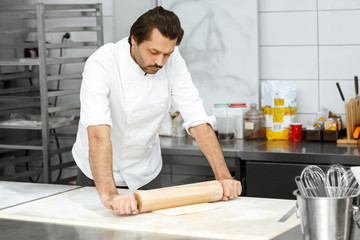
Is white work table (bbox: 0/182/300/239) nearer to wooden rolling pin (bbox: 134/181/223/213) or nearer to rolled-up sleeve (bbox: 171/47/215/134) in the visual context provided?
wooden rolling pin (bbox: 134/181/223/213)

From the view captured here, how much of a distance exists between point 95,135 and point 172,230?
60cm

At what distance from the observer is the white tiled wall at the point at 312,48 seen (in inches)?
142

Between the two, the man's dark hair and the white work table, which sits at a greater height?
the man's dark hair

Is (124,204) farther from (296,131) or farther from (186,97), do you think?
(296,131)

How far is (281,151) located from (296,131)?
41 cm

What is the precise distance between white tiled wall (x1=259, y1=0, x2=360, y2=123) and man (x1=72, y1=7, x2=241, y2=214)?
127cm

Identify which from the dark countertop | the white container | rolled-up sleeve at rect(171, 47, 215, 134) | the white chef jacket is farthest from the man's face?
the white container

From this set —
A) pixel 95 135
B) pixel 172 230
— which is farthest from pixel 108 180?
pixel 172 230

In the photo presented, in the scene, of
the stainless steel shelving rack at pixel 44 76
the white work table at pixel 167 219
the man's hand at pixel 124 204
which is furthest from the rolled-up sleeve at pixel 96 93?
the stainless steel shelving rack at pixel 44 76

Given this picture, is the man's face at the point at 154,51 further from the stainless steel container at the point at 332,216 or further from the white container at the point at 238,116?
the white container at the point at 238,116

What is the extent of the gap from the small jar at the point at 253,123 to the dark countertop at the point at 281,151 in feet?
0.20

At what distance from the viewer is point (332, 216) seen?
1.52m

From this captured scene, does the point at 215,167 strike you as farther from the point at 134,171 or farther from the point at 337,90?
the point at 337,90

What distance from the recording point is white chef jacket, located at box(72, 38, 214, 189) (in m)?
2.46
